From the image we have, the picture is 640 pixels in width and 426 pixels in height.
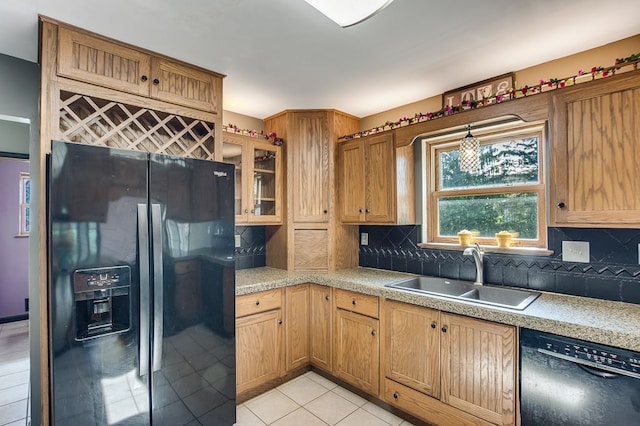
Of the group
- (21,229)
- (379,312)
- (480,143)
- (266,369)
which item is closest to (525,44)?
(480,143)

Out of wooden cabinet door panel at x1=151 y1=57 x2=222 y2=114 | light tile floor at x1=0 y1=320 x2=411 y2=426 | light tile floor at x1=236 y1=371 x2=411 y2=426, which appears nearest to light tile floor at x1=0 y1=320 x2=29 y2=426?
light tile floor at x1=0 y1=320 x2=411 y2=426

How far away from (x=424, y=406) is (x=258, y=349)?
1273 millimetres

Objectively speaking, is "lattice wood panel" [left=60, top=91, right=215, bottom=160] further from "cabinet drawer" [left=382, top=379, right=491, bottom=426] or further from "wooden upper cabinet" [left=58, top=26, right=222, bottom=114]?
"cabinet drawer" [left=382, top=379, right=491, bottom=426]

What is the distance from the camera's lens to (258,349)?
248cm

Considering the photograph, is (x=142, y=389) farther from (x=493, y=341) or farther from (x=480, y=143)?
(x=480, y=143)

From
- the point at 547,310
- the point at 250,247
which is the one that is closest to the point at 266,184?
the point at 250,247

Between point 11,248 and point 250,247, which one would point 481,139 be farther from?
point 11,248

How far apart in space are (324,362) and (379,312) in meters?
0.79

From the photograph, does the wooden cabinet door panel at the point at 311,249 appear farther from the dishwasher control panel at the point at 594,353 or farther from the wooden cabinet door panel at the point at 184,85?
the dishwasher control panel at the point at 594,353

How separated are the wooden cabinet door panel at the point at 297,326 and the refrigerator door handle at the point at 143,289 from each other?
1200 mm

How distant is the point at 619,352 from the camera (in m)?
1.40

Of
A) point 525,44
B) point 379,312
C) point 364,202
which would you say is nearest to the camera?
point 525,44

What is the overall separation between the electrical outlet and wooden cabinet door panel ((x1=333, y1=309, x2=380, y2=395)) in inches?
53.1

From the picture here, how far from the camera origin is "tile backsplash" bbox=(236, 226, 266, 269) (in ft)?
10.1
